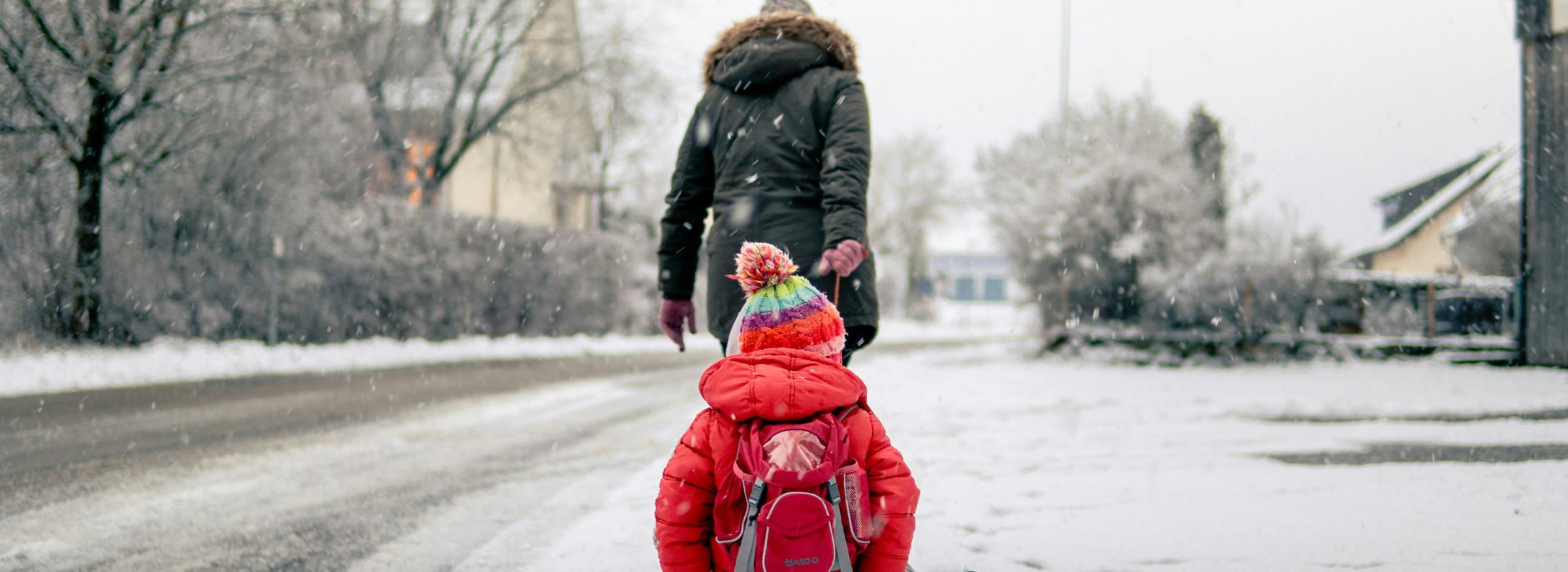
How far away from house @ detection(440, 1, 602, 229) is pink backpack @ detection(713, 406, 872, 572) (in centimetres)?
1604

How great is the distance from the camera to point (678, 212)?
309 cm

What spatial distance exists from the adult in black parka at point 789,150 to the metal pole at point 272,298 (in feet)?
35.5

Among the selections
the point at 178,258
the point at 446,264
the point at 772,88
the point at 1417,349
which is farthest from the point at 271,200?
the point at 1417,349

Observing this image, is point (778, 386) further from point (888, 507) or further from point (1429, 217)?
Result: point (1429, 217)

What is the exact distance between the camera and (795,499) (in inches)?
78.0

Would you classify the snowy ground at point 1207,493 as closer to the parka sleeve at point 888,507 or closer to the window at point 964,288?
the parka sleeve at point 888,507

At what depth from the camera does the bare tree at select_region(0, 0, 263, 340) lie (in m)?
9.31

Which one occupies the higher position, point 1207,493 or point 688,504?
point 688,504

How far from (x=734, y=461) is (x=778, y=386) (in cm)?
20

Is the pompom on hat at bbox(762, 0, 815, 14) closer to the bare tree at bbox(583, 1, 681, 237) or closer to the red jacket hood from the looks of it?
the red jacket hood

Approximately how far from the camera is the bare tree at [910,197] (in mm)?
46500

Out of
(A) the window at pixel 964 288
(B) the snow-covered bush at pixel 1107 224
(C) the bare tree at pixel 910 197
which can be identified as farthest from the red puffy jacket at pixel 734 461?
(A) the window at pixel 964 288

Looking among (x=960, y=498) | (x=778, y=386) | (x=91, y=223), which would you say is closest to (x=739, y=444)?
(x=778, y=386)

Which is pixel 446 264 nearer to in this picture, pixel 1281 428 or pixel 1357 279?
pixel 1281 428
